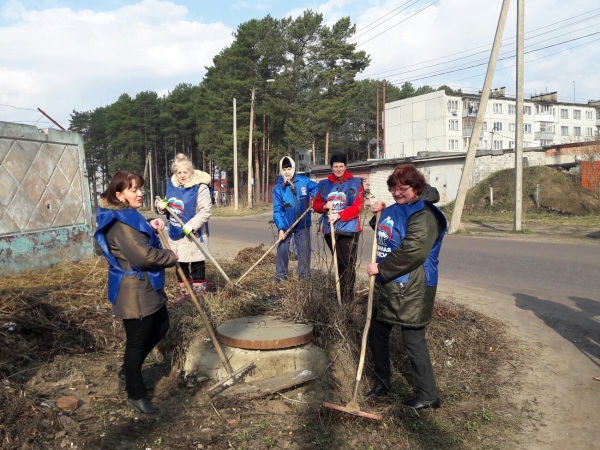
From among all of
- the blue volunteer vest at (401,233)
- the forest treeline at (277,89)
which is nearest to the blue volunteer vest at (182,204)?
the blue volunteer vest at (401,233)

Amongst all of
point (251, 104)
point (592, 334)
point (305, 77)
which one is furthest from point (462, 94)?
point (592, 334)

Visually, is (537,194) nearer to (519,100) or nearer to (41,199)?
(519,100)

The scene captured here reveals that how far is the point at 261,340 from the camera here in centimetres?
375

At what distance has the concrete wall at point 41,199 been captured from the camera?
6.42 meters

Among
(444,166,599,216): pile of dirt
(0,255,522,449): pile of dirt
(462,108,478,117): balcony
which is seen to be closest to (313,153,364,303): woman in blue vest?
(0,255,522,449): pile of dirt

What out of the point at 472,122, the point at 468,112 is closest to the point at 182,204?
the point at 472,122

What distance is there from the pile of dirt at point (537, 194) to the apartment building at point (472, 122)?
28.7 metres

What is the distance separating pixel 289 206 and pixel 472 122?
56.7 m

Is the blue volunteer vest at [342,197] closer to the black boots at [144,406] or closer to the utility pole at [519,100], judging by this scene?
the black boots at [144,406]

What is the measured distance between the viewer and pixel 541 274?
8547mm

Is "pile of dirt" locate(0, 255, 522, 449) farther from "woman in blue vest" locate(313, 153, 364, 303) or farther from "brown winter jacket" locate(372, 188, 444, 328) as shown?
"brown winter jacket" locate(372, 188, 444, 328)

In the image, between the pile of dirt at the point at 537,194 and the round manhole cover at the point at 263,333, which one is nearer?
the round manhole cover at the point at 263,333

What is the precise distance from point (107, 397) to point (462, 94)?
6254 centimetres

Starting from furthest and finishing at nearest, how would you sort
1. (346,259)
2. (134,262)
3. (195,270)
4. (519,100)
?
(519,100)
(195,270)
(346,259)
(134,262)
